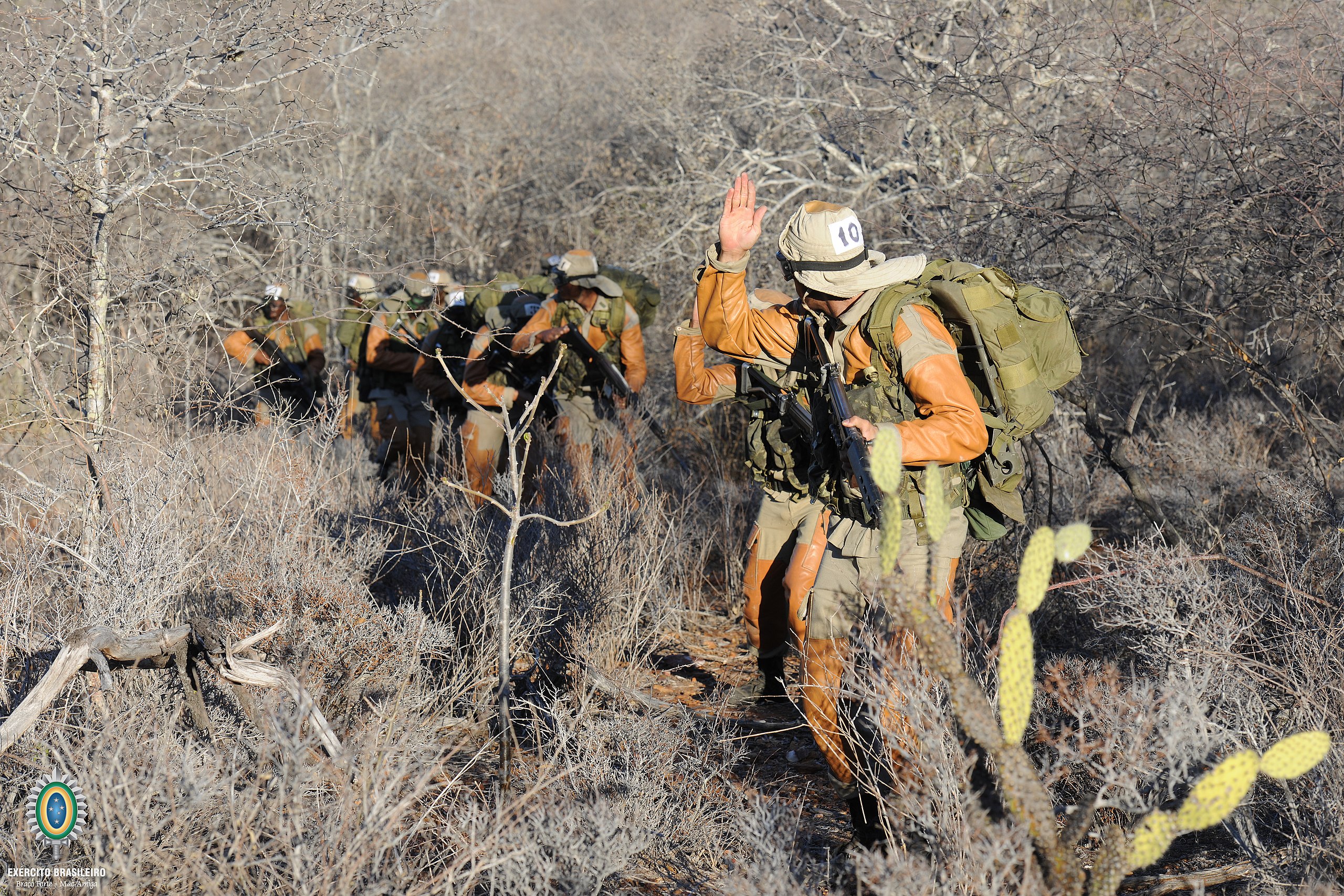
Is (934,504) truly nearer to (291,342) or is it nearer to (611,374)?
(611,374)

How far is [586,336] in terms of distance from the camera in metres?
6.49

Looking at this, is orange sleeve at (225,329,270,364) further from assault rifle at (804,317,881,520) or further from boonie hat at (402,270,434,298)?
assault rifle at (804,317,881,520)

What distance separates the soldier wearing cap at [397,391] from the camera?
781cm

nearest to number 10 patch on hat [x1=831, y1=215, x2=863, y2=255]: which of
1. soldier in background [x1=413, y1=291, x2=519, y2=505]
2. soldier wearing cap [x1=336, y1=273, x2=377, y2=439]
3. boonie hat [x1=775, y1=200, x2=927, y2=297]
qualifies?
boonie hat [x1=775, y1=200, x2=927, y2=297]

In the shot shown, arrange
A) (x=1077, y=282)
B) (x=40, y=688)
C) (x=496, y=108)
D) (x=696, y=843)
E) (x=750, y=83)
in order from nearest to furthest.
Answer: (x=40, y=688), (x=696, y=843), (x=1077, y=282), (x=750, y=83), (x=496, y=108)

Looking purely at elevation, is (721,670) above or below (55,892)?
below

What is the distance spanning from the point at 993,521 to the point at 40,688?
260cm

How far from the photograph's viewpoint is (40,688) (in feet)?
8.04

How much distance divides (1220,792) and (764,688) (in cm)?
236

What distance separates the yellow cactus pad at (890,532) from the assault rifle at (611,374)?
398cm

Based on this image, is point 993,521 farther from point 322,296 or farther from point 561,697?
point 322,296

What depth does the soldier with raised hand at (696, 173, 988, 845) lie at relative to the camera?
2.85 meters

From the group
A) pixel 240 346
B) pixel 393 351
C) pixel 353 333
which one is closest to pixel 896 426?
pixel 393 351

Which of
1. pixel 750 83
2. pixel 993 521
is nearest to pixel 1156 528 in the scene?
pixel 993 521
